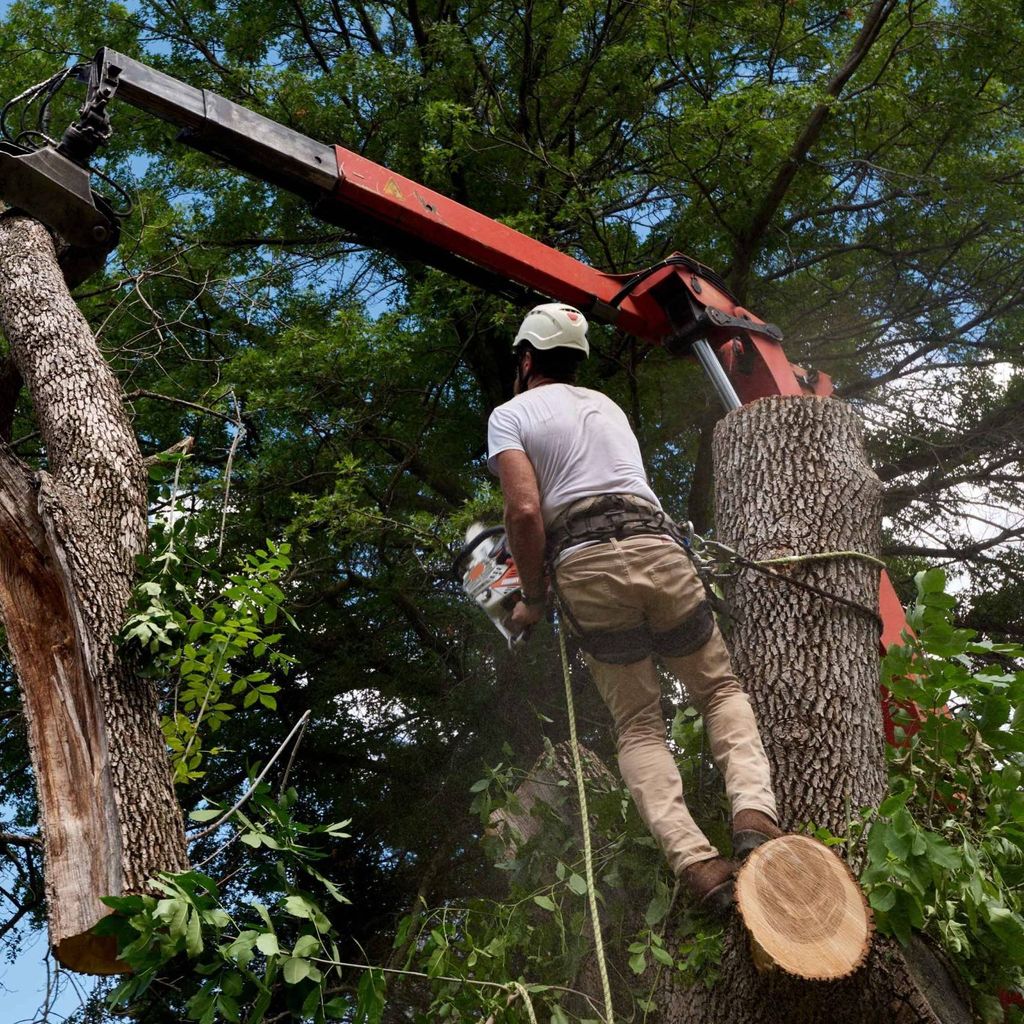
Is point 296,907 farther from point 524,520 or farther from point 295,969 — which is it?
point 524,520

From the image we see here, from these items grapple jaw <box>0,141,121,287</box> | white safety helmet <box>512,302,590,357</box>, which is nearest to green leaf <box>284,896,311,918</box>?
white safety helmet <box>512,302,590,357</box>

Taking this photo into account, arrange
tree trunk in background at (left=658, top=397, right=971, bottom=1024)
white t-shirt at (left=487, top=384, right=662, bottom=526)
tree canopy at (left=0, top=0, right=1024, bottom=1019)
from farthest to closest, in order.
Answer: tree canopy at (left=0, top=0, right=1024, bottom=1019) < white t-shirt at (left=487, top=384, right=662, bottom=526) < tree trunk in background at (left=658, top=397, right=971, bottom=1024)

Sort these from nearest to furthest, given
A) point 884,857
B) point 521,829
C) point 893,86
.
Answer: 1. point 884,857
2. point 521,829
3. point 893,86

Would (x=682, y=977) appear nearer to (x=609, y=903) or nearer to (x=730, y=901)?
(x=730, y=901)

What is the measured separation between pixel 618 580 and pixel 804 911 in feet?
4.34

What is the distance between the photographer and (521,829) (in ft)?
17.7

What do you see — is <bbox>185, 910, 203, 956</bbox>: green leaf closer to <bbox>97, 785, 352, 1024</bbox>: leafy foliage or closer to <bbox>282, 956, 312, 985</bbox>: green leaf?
<bbox>97, 785, 352, 1024</bbox>: leafy foliage

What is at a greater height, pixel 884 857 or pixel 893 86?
pixel 893 86

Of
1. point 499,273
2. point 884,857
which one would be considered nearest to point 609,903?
point 884,857

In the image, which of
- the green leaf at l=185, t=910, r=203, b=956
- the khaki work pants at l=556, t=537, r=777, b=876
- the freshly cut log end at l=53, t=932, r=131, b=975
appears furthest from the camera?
the khaki work pants at l=556, t=537, r=777, b=876

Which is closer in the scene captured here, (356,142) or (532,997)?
(532,997)

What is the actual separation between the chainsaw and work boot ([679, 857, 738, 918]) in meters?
1.35

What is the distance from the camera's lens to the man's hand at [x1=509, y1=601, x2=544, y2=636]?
454cm

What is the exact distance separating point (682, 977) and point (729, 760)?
727 millimetres
